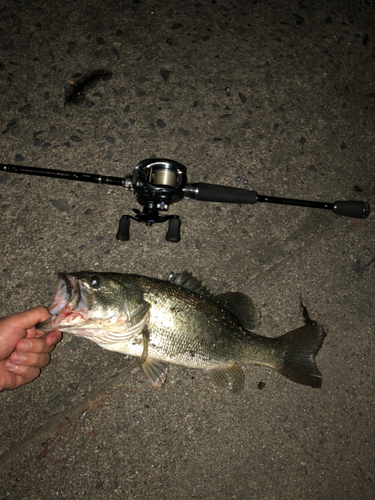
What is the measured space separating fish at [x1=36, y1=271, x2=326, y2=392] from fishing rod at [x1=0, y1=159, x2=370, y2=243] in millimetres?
439

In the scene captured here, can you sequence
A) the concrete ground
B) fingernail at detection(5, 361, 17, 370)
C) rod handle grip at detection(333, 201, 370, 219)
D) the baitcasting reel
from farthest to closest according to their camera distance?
rod handle grip at detection(333, 201, 370, 219) < the concrete ground < fingernail at detection(5, 361, 17, 370) < the baitcasting reel

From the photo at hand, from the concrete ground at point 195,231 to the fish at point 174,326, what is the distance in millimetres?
346

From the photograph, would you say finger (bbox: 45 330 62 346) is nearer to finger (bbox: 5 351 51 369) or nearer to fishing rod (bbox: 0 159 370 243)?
finger (bbox: 5 351 51 369)

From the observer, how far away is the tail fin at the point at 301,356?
262 centimetres

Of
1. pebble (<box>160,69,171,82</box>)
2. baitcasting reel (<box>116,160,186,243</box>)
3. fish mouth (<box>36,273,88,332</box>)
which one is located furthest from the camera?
pebble (<box>160,69,171,82</box>)

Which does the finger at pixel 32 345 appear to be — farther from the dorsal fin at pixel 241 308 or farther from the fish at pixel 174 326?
the dorsal fin at pixel 241 308

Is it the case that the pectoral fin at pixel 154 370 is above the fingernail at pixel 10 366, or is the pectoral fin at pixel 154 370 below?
above

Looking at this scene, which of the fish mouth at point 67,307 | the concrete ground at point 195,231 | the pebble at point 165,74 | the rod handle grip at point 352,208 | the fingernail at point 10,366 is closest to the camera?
the fish mouth at point 67,307

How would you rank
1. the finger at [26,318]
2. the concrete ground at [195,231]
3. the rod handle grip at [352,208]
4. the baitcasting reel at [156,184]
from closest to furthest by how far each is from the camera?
the baitcasting reel at [156,184], the finger at [26,318], the concrete ground at [195,231], the rod handle grip at [352,208]

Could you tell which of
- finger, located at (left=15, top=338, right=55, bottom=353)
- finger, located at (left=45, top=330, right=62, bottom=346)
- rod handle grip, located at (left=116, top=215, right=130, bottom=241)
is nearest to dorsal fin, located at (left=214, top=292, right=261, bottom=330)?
rod handle grip, located at (left=116, top=215, right=130, bottom=241)

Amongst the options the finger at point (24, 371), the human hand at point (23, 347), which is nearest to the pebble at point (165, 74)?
the human hand at point (23, 347)

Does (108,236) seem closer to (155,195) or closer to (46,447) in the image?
(155,195)

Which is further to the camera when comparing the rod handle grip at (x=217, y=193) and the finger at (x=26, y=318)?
the rod handle grip at (x=217, y=193)

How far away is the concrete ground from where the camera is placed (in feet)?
8.97
